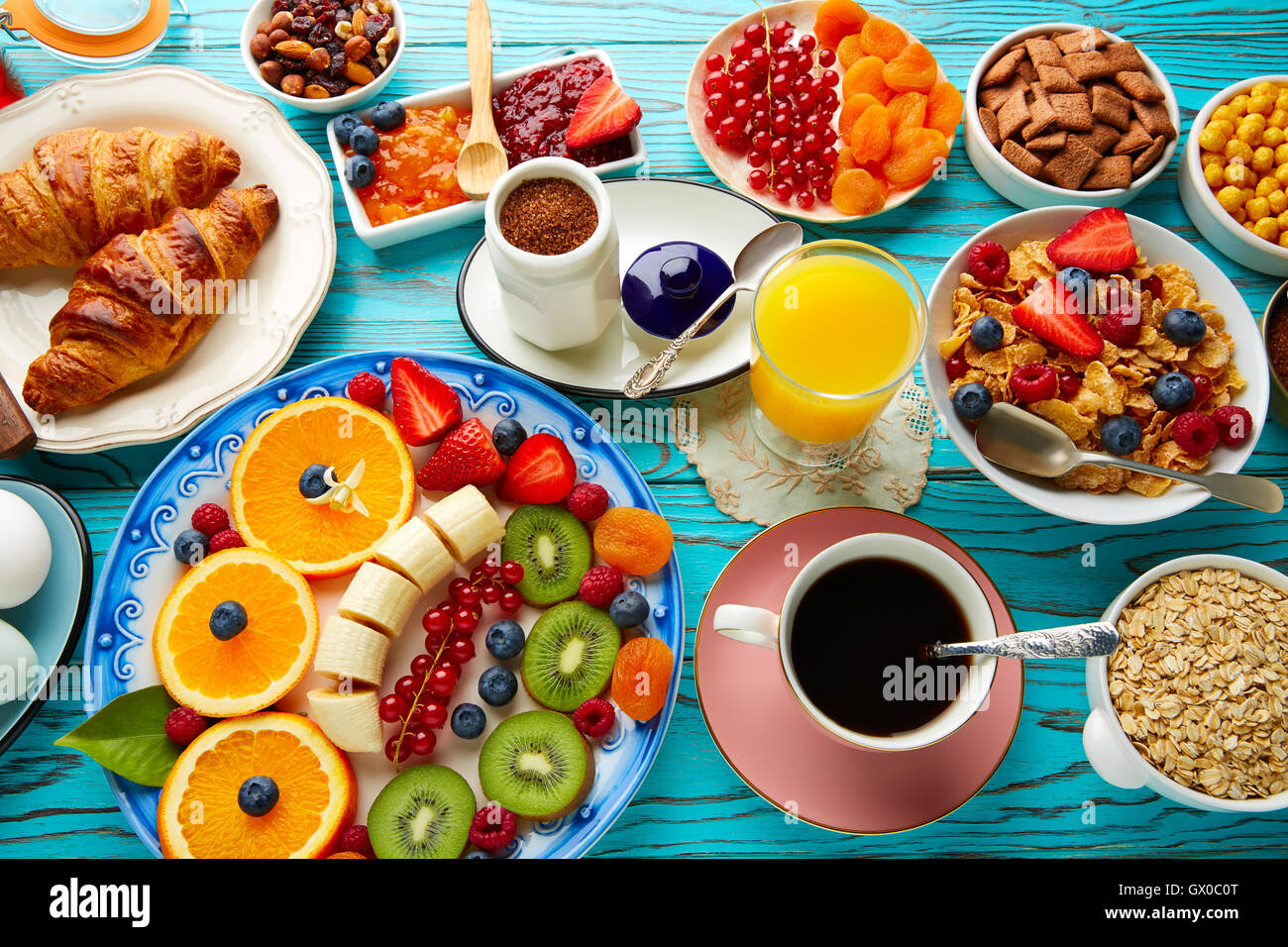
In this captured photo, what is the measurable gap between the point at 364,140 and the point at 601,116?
43cm

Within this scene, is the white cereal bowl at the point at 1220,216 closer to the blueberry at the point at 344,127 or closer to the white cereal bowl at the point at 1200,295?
the white cereal bowl at the point at 1200,295

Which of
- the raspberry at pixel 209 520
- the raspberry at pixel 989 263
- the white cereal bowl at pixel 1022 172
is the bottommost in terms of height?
the raspberry at pixel 209 520

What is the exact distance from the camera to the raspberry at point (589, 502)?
134cm

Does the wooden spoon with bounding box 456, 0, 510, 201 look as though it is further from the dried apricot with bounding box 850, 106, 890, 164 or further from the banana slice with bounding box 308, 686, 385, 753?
the banana slice with bounding box 308, 686, 385, 753

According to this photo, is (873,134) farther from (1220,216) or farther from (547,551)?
(547,551)

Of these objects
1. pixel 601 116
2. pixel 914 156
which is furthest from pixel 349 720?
pixel 914 156

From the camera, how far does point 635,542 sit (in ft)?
4.31

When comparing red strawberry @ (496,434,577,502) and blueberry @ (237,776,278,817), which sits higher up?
red strawberry @ (496,434,577,502)

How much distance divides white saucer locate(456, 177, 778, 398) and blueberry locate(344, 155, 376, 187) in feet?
0.80

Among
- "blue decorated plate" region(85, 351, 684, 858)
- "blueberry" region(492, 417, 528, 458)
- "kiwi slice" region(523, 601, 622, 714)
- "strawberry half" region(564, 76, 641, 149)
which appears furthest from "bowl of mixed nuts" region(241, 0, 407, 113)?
"kiwi slice" region(523, 601, 622, 714)

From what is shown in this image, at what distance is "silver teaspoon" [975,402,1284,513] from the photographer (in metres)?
1.28

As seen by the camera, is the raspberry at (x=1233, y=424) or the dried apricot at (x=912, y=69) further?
the dried apricot at (x=912, y=69)

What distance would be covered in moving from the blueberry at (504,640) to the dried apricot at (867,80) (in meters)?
1.11

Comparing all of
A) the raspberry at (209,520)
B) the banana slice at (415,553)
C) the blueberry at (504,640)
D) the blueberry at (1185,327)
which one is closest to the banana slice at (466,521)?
the banana slice at (415,553)
